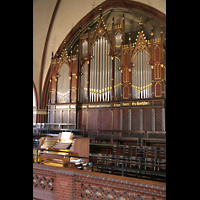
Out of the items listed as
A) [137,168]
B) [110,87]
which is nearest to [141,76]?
[110,87]

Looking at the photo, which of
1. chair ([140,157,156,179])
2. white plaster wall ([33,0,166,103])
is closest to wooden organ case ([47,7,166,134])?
white plaster wall ([33,0,166,103])

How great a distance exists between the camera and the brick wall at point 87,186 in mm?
3706

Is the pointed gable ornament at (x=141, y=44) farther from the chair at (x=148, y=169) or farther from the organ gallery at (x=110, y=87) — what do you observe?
the chair at (x=148, y=169)

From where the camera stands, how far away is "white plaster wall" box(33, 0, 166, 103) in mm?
13727

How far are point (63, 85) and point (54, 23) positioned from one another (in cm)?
519

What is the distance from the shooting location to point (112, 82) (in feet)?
36.7

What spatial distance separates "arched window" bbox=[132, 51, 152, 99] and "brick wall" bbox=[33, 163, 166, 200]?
20.9ft

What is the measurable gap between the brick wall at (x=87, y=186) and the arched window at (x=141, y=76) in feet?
20.9

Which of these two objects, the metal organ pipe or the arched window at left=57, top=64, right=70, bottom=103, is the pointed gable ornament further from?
the arched window at left=57, top=64, right=70, bottom=103

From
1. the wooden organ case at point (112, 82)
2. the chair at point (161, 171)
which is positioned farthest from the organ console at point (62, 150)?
the wooden organ case at point (112, 82)

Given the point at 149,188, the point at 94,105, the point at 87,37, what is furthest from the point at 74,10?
the point at 149,188
